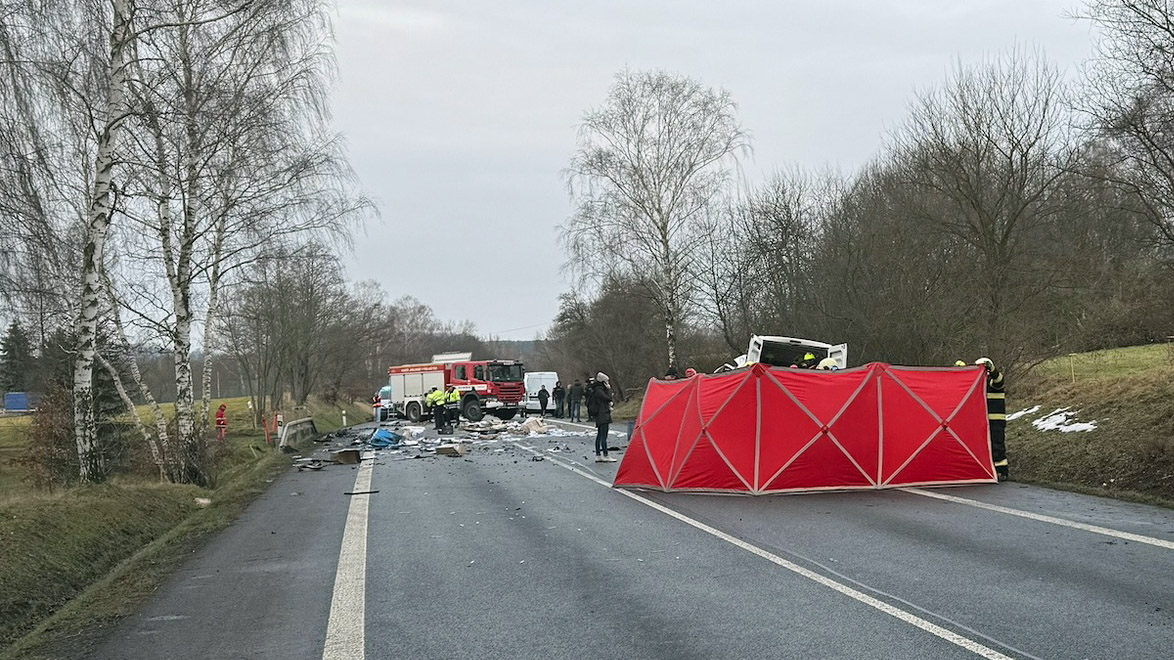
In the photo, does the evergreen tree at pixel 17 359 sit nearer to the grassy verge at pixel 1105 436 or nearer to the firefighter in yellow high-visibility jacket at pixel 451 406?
the firefighter in yellow high-visibility jacket at pixel 451 406

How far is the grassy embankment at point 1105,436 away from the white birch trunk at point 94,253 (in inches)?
513

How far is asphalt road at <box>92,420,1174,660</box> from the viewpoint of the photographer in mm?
5727

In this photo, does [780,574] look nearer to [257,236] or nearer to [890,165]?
[257,236]

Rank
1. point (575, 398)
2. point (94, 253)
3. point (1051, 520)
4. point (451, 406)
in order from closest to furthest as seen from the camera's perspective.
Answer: point (1051, 520) < point (94, 253) < point (451, 406) < point (575, 398)

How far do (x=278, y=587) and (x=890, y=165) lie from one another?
27960 mm

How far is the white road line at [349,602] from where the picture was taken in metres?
5.88

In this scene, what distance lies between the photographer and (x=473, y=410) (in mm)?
43969

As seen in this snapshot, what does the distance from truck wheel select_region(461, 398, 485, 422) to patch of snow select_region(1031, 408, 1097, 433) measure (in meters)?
29.8

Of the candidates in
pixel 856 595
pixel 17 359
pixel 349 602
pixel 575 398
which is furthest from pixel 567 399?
pixel 856 595

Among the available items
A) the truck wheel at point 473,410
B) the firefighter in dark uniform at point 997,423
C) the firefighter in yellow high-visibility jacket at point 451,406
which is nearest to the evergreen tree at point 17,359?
the firefighter in yellow high-visibility jacket at point 451,406

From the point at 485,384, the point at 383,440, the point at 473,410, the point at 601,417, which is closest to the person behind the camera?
the point at 601,417

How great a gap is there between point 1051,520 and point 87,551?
984 centimetres

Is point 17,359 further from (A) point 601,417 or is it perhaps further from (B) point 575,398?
(B) point 575,398

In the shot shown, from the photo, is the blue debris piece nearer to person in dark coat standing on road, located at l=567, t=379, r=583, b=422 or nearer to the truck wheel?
person in dark coat standing on road, located at l=567, t=379, r=583, b=422
